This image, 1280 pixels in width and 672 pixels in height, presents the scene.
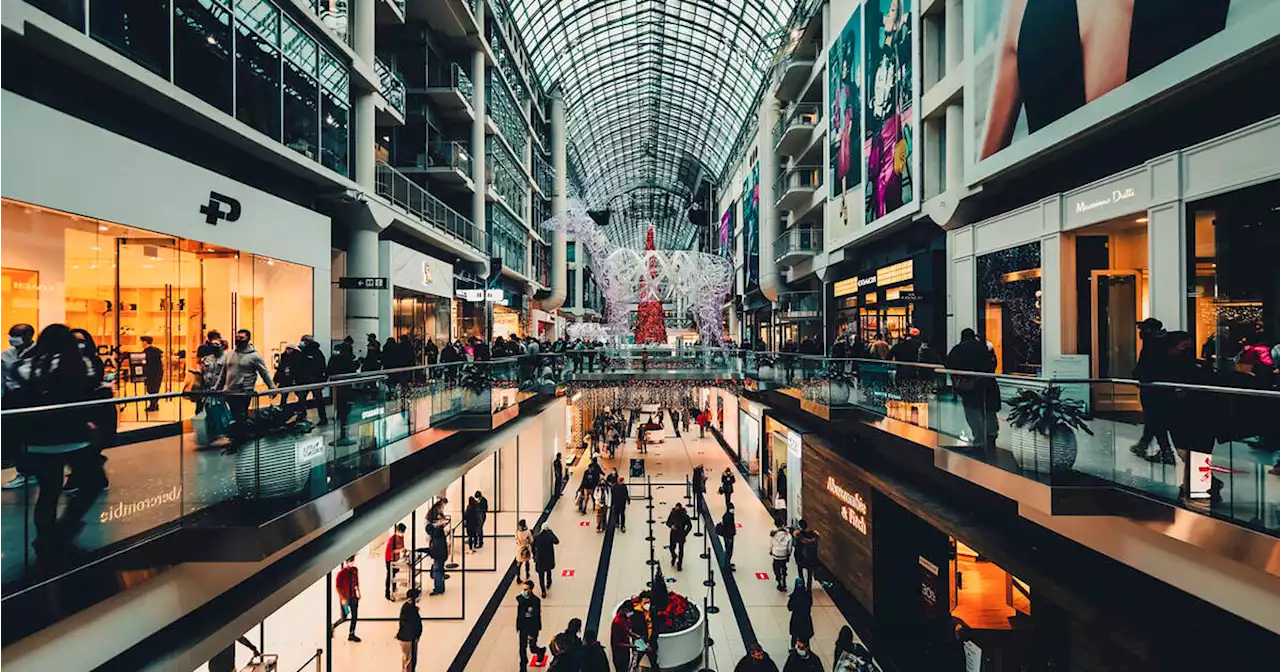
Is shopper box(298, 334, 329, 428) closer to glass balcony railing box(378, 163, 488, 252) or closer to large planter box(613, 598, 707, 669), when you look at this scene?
large planter box(613, 598, 707, 669)

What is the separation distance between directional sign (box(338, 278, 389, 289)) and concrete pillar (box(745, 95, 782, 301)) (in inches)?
938

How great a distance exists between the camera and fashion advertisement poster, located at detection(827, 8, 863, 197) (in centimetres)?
2002

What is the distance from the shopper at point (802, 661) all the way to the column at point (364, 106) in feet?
50.5

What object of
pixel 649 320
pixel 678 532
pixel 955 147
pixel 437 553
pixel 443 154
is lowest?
pixel 678 532

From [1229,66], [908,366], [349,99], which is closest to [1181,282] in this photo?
[1229,66]

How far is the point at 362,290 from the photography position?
58.4 ft

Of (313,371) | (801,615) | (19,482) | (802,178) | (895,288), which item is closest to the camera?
(19,482)

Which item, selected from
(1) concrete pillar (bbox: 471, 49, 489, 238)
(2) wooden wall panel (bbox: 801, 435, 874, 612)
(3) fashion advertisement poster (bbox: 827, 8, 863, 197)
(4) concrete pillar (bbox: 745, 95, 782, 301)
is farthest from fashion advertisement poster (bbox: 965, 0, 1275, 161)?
(4) concrete pillar (bbox: 745, 95, 782, 301)

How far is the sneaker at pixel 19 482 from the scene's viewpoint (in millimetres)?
3387

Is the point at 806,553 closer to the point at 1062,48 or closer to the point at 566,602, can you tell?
the point at 566,602

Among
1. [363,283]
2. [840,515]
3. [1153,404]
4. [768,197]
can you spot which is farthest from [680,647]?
[768,197]

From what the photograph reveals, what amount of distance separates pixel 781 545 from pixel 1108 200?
345 inches

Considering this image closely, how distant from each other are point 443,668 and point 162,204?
8758 mm

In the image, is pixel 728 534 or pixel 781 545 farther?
pixel 728 534
